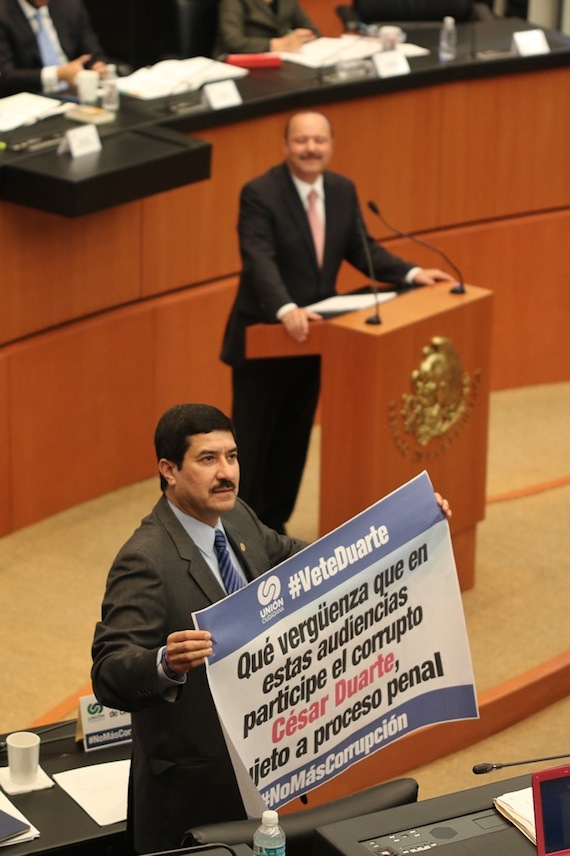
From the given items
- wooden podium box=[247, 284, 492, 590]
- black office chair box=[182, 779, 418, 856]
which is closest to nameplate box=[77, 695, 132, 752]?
black office chair box=[182, 779, 418, 856]

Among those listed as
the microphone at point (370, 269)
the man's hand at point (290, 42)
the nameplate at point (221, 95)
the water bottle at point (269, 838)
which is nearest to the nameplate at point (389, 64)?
the man's hand at point (290, 42)

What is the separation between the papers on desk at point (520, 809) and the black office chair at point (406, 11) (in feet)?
18.9

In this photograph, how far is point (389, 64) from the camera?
6477mm

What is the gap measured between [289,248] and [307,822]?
9.41 feet

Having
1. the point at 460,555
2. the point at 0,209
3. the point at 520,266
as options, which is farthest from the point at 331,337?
the point at 520,266

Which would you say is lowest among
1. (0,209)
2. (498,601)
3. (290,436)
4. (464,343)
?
(498,601)

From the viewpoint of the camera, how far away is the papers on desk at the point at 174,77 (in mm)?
6098

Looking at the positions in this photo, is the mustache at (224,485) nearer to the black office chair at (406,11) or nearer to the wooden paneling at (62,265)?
the wooden paneling at (62,265)

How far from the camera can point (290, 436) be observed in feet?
17.6

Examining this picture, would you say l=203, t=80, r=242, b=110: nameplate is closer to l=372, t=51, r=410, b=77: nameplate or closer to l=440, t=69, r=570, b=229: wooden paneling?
l=372, t=51, r=410, b=77: nameplate

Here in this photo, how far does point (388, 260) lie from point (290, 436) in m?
0.70

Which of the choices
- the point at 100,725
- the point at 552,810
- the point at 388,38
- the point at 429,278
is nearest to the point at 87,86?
the point at 388,38

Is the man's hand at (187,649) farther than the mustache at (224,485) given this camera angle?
No

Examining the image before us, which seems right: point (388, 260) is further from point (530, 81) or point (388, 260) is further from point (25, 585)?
point (530, 81)
